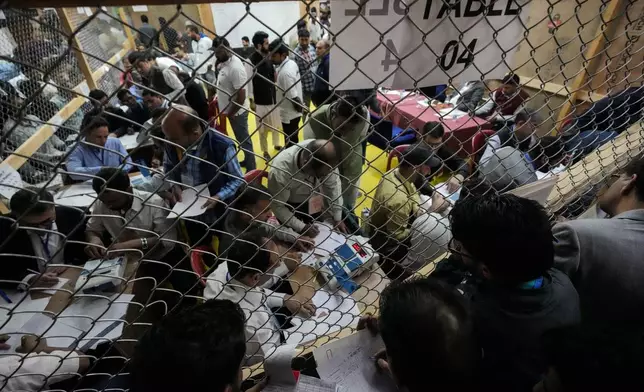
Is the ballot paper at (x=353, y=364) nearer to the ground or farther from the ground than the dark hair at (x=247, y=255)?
nearer to the ground

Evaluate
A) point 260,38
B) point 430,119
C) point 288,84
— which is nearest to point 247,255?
point 288,84

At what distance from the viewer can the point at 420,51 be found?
0.95 metres

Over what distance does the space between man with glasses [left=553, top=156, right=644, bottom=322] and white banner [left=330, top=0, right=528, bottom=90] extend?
2.33 feet

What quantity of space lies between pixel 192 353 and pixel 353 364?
676 mm

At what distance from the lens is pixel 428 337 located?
92cm

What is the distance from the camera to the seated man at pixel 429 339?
91 centimetres

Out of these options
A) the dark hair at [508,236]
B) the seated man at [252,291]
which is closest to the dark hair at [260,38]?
→ the seated man at [252,291]

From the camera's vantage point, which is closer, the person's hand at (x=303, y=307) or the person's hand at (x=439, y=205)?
the person's hand at (x=303, y=307)

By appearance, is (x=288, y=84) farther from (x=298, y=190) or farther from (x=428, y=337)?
(x=428, y=337)

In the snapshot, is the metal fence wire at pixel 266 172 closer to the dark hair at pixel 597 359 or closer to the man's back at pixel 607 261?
the man's back at pixel 607 261

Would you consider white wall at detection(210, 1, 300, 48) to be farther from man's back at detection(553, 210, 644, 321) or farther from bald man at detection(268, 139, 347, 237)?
man's back at detection(553, 210, 644, 321)

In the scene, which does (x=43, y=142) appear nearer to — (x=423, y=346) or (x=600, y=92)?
(x=423, y=346)

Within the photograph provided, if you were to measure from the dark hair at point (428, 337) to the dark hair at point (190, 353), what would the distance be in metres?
0.44

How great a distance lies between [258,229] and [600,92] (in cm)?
543
